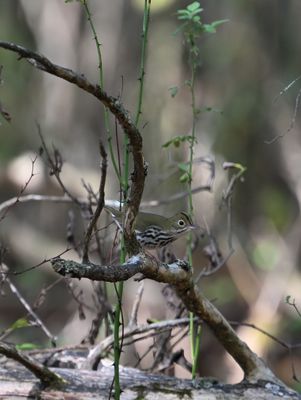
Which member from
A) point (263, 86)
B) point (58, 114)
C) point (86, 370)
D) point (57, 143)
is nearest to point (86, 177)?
point (57, 143)

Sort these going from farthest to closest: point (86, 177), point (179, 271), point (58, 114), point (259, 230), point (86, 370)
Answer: point (58, 114), point (259, 230), point (86, 177), point (86, 370), point (179, 271)

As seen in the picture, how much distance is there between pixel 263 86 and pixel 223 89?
0.58 metres

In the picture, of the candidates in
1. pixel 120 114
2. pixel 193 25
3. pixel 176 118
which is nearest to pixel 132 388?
pixel 120 114

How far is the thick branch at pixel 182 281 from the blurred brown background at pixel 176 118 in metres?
5.29

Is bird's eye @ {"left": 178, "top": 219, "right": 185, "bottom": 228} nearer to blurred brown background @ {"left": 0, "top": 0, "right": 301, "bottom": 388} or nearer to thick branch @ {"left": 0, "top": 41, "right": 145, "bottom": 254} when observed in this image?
thick branch @ {"left": 0, "top": 41, "right": 145, "bottom": 254}

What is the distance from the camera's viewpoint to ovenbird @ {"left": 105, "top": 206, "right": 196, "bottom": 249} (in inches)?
132

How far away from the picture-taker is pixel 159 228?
3387 mm

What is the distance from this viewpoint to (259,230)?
9844 mm

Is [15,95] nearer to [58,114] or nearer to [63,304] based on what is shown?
[58,114]

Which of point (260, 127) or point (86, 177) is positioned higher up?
point (260, 127)

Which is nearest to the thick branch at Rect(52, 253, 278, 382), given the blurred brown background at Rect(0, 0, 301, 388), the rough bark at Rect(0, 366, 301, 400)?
the rough bark at Rect(0, 366, 301, 400)

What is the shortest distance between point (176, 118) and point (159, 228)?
599cm

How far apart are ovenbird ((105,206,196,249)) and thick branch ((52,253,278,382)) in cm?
45

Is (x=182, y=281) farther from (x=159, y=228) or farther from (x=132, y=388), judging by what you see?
(x=159, y=228)
